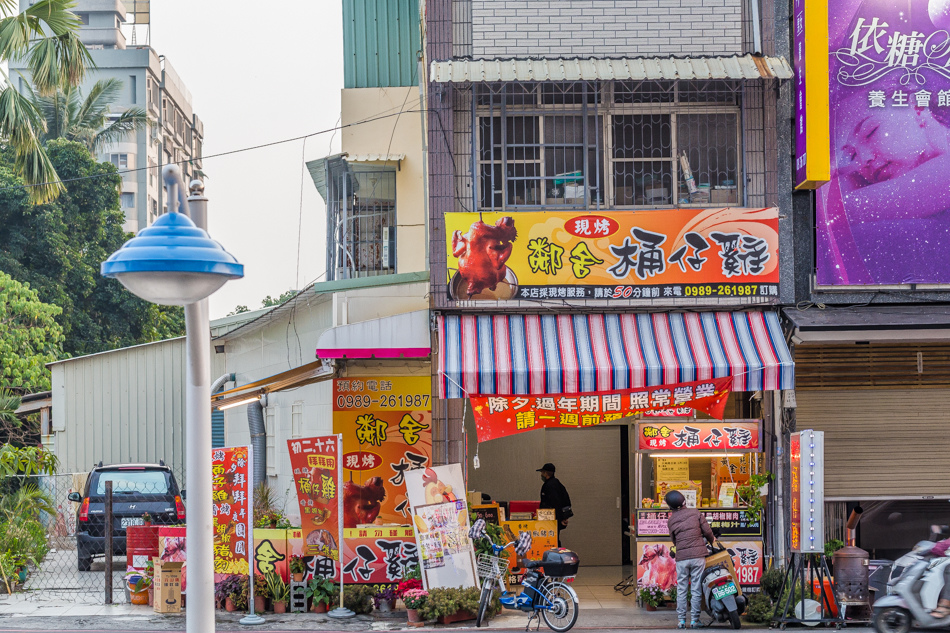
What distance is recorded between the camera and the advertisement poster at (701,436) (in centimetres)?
1298

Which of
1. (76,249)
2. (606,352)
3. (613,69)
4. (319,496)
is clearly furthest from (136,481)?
(76,249)

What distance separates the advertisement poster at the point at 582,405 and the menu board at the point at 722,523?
1302mm

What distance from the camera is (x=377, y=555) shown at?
12.5 metres

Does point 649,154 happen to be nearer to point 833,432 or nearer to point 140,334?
point 833,432

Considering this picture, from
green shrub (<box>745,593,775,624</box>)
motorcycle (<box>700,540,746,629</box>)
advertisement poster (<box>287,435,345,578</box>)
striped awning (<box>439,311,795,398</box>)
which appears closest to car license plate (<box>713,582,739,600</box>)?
motorcycle (<box>700,540,746,629</box>)

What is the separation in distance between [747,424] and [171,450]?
14419 millimetres

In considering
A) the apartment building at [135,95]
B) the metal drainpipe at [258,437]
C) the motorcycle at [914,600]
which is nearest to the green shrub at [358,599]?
the motorcycle at [914,600]

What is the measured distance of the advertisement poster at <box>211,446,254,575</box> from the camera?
12.2 m

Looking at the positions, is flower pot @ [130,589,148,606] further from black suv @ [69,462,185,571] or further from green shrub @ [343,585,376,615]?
black suv @ [69,462,185,571]

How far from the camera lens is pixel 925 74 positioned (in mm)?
13031

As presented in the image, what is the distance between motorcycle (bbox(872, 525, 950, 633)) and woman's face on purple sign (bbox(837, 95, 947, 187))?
5.05 meters

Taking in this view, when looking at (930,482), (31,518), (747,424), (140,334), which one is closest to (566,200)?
(747,424)

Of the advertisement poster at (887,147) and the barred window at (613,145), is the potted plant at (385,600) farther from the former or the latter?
the advertisement poster at (887,147)

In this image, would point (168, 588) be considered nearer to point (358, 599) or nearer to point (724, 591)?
point (358, 599)
